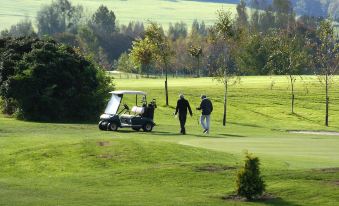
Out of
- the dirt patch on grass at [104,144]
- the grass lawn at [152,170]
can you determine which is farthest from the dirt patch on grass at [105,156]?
the dirt patch on grass at [104,144]

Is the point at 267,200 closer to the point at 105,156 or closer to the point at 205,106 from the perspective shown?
the point at 105,156

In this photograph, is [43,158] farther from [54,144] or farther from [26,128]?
[26,128]

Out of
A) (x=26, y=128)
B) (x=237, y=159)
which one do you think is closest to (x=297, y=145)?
(x=237, y=159)

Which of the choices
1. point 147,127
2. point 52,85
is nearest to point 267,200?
point 147,127

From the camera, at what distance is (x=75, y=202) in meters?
19.9

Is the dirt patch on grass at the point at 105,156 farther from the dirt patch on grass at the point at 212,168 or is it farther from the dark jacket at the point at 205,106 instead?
the dark jacket at the point at 205,106

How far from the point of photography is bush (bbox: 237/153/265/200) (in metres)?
21.2

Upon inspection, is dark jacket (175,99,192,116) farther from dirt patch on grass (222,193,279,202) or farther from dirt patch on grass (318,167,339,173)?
dirt patch on grass (222,193,279,202)

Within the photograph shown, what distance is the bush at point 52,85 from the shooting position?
56219 mm

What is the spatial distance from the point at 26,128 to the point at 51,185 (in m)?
24.3

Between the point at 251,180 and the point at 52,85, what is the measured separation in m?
37.9

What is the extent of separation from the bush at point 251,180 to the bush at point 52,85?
36.1 meters

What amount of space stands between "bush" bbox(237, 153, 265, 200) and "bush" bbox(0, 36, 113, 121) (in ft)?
119

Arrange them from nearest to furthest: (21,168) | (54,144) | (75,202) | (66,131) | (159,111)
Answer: (75,202) < (21,168) < (54,144) < (66,131) < (159,111)
